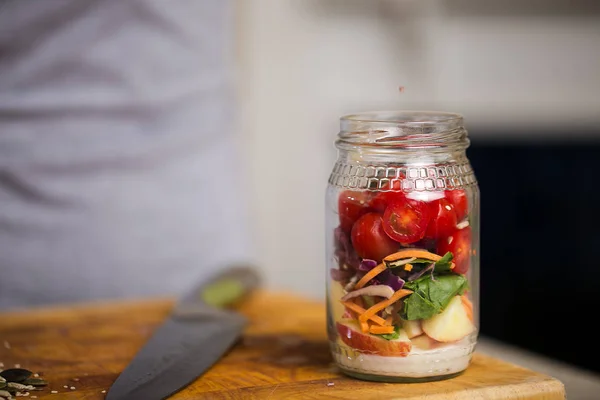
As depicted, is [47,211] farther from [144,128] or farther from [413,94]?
[413,94]

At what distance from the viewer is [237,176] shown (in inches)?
60.5

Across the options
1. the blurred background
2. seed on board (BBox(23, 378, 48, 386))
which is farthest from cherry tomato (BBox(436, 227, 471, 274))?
the blurred background

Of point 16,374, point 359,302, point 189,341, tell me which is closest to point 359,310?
point 359,302

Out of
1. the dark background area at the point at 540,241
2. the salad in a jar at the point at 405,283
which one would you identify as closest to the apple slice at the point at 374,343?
the salad in a jar at the point at 405,283

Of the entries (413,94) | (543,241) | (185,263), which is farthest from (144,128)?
(543,241)

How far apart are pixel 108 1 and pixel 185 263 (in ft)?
1.74

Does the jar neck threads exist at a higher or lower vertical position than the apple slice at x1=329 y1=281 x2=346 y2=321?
higher

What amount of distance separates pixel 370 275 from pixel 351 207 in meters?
0.08

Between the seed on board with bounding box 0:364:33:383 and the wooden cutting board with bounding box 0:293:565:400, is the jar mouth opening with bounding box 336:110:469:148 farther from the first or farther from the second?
the seed on board with bounding box 0:364:33:383

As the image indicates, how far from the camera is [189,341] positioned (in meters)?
0.90

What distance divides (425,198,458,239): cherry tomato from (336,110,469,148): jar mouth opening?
0.07 meters

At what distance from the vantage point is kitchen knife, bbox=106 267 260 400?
729mm

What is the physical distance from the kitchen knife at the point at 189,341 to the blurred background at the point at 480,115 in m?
0.89

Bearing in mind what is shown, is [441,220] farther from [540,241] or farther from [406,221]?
[540,241]
